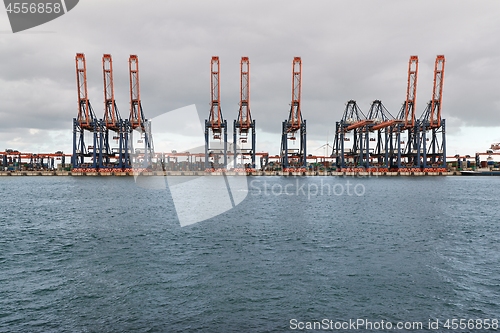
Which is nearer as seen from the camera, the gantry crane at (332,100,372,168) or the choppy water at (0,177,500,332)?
the choppy water at (0,177,500,332)

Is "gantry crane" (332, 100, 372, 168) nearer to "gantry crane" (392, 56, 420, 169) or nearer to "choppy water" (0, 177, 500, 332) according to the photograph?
"gantry crane" (392, 56, 420, 169)

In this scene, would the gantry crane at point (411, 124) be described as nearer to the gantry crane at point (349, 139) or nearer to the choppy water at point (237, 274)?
the gantry crane at point (349, 139)

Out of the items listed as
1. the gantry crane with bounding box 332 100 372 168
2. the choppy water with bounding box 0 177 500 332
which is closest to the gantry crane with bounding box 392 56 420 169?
the gantry crane with bounding box 332 100 372 168

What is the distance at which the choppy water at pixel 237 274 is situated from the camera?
1278 centimetres

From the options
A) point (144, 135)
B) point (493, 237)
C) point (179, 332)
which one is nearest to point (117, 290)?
point (179, 332)

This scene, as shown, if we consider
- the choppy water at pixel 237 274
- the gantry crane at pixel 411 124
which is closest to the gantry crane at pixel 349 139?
the gantry crane at pixel 411 124

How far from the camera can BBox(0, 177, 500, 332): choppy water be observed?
1278 cm

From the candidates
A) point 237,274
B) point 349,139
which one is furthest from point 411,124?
point 237,274

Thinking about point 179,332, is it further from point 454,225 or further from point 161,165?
point 161,165

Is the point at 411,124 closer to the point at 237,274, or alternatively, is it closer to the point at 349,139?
the point at 349,139

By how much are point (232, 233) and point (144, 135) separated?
330 feet

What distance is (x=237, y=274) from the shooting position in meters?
17.1

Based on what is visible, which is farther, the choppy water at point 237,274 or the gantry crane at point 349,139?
the gantry crane at point 349,139

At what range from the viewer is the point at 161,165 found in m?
141
